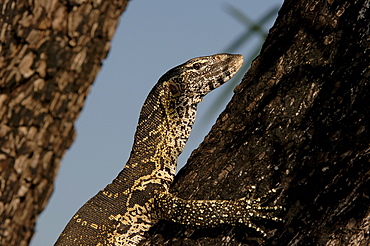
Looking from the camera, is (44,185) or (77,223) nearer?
(44,185)

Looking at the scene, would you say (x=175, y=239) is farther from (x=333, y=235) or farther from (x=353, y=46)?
(x=353, y=46)

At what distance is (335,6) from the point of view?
5.21 meters

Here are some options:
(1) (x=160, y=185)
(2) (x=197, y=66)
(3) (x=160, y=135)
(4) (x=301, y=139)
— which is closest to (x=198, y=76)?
(2) (x=197, y=66)

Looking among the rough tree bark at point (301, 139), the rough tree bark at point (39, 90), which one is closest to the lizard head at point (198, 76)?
the rough tree bark at point (301, 139)

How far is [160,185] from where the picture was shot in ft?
19.6

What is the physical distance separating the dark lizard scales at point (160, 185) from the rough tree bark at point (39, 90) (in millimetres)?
2374

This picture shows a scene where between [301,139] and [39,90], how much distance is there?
2.62 metres

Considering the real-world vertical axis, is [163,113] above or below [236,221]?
above

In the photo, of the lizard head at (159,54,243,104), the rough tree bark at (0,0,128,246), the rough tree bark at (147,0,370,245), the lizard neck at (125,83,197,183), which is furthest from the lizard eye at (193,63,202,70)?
the rough tree bark at (0,0,128,246)

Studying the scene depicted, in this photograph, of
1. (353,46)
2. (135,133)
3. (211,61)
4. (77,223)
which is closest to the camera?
(353,46)

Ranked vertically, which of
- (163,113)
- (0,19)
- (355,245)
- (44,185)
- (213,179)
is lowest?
(355,245)

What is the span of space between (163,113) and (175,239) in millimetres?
2142

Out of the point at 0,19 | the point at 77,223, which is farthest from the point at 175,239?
the point at 0,19

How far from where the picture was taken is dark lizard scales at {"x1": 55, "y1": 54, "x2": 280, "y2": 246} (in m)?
5.03
